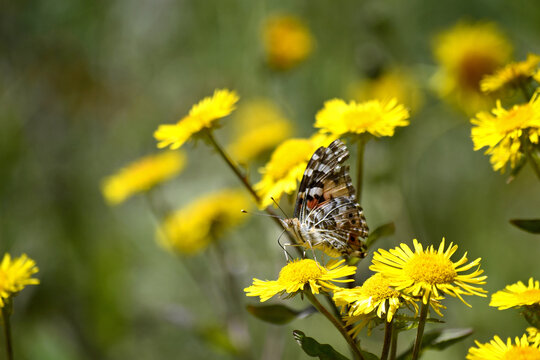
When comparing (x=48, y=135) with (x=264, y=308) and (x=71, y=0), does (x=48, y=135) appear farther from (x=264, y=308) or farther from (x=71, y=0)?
(x=264, y=308)

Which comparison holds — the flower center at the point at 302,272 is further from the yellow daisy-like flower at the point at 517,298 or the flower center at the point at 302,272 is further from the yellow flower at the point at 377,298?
the yellow daisy-like flower at the point at 517,298

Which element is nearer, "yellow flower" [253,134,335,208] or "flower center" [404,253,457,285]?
"flower center" [404,253,457,285]

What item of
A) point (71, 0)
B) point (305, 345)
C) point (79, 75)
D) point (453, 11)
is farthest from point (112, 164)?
point (305, 345)

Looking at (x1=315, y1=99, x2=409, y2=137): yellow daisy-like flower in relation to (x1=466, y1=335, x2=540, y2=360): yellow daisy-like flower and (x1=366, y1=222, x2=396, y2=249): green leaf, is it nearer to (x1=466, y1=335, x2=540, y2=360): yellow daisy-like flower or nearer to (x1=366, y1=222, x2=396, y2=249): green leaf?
(x1=366, y1=222, x2=396, y2=249): green leaf

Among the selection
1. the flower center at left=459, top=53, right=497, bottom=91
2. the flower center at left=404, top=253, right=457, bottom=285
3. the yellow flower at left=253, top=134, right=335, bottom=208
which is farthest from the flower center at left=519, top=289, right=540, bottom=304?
the flower center at left=459, top=53, right=497, bottom=91

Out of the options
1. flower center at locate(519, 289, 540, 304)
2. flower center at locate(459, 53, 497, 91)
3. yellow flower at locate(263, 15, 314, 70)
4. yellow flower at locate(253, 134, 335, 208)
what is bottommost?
flower center at locate(519, 289, 540, 304)

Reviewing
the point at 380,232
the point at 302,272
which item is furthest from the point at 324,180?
the point at 302,272
